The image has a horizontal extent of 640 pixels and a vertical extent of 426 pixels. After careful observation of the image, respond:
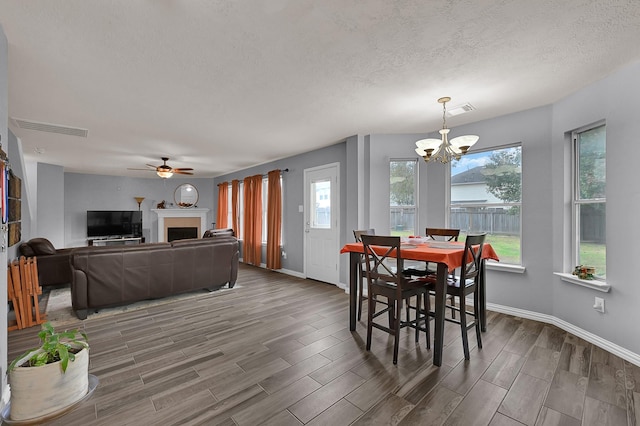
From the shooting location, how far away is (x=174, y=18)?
1.80 metres

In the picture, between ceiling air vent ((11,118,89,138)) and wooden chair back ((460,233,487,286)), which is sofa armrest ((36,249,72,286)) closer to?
ceiling air vent ((11,118,89,138))

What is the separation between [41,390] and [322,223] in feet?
13.6

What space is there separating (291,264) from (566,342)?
14.5 feet

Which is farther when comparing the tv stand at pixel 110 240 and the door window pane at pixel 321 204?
the tv stand at pixel 110 240

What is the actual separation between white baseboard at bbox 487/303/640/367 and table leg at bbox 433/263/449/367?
1.64 meters

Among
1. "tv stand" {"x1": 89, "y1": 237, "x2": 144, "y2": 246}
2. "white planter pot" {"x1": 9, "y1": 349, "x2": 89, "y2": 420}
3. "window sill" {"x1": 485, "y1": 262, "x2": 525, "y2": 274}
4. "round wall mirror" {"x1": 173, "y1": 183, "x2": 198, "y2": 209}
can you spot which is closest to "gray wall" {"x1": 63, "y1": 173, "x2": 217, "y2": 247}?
"round wall mirror" {"x1": 173, "y1": 183, "x2": 198, "y2": 209}

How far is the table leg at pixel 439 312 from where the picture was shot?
2.30 meters

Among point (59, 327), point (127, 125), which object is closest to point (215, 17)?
point (127, 125)

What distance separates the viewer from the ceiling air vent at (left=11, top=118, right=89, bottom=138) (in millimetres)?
3654

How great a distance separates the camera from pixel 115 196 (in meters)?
8.27

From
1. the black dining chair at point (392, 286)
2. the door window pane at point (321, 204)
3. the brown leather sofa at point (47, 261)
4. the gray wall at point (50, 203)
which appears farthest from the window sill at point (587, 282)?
the gray wall at point (50, 203)

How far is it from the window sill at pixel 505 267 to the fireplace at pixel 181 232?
806 cm

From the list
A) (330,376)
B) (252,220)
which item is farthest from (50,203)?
(330,376)

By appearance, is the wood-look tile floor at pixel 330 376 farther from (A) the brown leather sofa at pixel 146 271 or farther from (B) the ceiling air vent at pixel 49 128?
(B) the ceiling air vent at pixel 49 128
